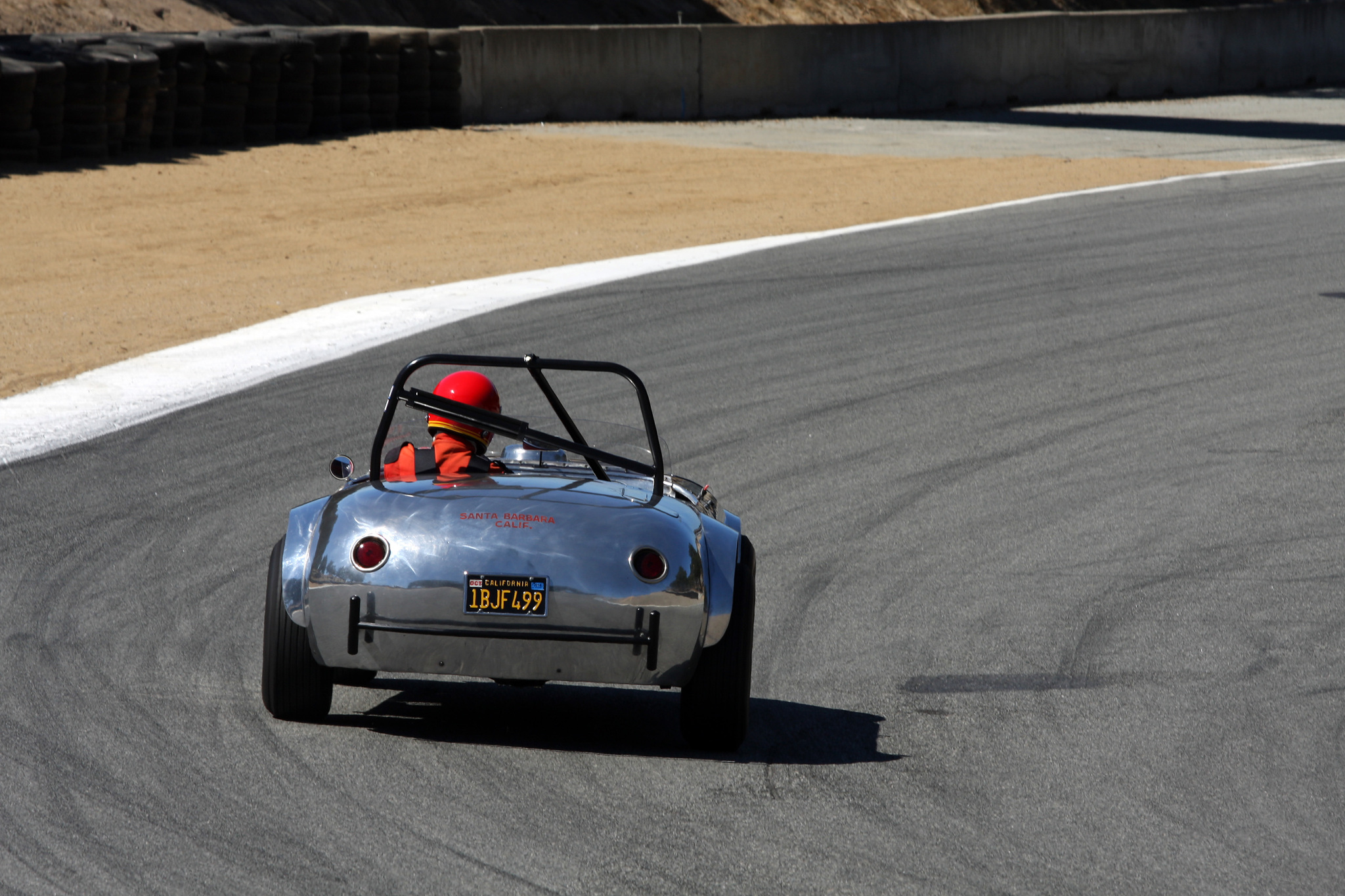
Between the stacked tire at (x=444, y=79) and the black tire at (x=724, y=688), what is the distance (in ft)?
69.1

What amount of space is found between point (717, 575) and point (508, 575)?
693 millimetres

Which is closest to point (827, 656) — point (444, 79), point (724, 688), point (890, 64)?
point (724, 688)

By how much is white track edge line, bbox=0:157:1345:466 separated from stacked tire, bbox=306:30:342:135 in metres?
8.84

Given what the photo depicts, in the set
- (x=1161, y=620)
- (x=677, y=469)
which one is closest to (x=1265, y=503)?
(x=1161, y=620)

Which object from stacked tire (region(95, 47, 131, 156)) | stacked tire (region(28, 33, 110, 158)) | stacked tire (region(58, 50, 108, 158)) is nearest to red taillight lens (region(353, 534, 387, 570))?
stacked tire (region(28, 33, 110, 158))

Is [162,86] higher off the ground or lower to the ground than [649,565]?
higher

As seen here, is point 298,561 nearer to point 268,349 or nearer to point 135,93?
point 268,349

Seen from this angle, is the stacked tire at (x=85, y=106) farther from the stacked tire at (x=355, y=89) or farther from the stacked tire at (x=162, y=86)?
the stacked tire at (x=355, y=89)

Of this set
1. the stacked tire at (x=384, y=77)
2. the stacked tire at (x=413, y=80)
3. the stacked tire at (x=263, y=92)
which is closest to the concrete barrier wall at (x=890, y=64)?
the stacked tire at (x=413, y=80)

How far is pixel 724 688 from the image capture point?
494cm

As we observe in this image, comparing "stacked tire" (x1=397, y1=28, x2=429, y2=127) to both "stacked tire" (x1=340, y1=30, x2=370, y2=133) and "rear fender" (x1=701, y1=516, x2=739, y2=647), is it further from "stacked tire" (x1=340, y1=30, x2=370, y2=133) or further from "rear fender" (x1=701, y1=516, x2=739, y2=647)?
"rear fender" (x1=701, y1=516, x2=739, y2=647)

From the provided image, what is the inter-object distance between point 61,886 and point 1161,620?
14.7ft

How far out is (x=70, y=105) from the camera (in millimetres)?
19812

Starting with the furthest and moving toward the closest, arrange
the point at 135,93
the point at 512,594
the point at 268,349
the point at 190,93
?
the point at 190,93
the point at 135,93
the point at 268,349
the point at 512,594
